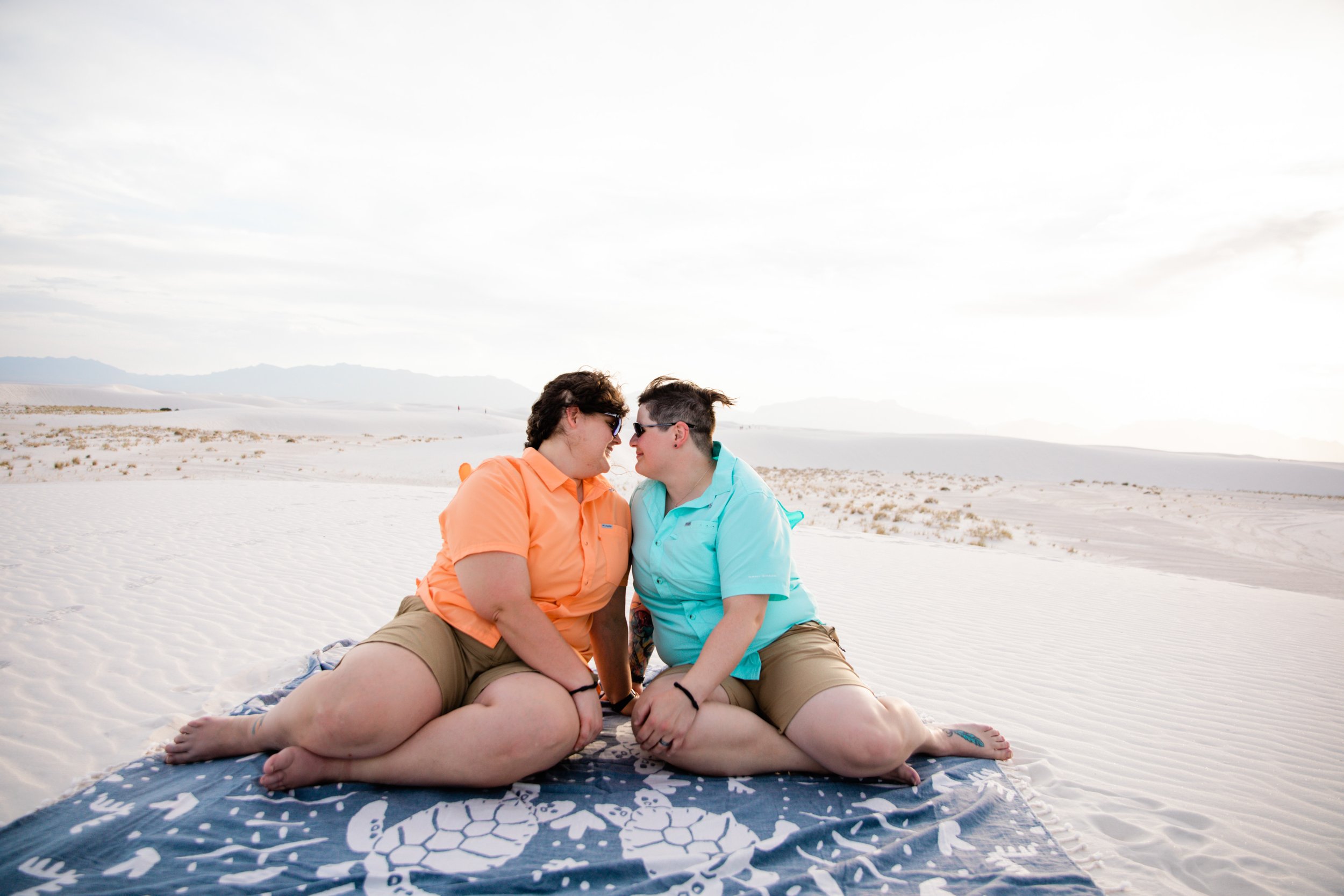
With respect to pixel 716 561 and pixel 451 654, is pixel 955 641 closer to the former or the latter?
pixel 716 561

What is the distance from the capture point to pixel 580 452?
116 inches

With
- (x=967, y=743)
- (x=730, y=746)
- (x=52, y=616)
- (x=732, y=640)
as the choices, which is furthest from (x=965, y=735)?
(x=52, y=616)

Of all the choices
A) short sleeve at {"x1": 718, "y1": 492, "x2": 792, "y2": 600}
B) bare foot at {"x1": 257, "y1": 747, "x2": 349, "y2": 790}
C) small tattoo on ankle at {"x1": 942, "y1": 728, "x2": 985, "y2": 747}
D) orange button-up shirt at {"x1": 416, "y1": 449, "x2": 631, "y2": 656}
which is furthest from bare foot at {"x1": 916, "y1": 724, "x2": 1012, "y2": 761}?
bare foot at {"x1": 257, "y1": 747, "x2": 349, "y2": 790}

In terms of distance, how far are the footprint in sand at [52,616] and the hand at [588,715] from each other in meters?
4.58

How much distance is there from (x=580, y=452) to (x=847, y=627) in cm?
391

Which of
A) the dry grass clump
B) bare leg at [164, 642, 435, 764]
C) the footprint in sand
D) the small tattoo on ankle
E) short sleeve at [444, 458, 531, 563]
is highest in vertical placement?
short sleeve at [444, 458, 531, 563]

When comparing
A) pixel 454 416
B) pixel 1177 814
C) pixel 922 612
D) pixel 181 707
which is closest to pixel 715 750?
pixel 1177 814

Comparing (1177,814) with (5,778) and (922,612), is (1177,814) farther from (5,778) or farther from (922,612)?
(5,778)

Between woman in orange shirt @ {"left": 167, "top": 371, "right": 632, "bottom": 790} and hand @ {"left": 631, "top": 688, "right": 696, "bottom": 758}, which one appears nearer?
woman in orange shirt @ {"left": 167, "top": 371, "right": 632, "bottom": 790}

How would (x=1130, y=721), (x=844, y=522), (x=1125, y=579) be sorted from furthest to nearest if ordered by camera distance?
(x=844, y=522)
(x=1125, y=579)
(x=1130, y=721)

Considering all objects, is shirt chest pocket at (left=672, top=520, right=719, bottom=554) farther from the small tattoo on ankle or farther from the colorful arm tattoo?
the small tattoo on ankle

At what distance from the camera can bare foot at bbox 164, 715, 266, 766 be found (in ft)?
9.09

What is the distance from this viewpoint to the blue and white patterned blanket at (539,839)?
6.82 feet

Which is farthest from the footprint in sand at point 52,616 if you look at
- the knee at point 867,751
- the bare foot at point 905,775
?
the bare foot at point 905,775
